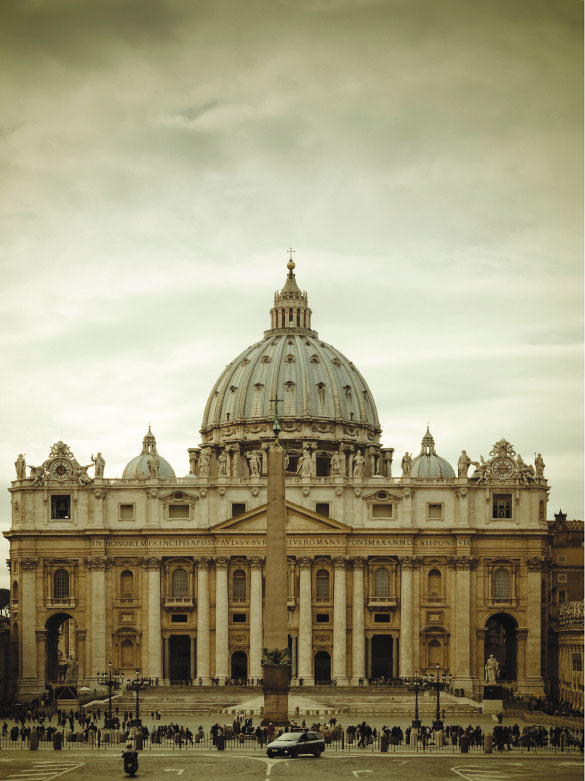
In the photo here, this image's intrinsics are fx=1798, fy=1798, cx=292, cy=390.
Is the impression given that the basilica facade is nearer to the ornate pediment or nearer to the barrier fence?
the ornate pediment

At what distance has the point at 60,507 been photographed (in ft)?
426

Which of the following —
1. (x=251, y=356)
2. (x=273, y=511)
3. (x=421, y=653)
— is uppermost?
(x=251, y=356)

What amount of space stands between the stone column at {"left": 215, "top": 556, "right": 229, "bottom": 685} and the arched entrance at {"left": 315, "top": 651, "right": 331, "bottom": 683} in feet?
21.5

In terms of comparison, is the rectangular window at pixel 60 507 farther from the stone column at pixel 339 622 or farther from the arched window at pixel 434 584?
the arched window at pixel 434 584

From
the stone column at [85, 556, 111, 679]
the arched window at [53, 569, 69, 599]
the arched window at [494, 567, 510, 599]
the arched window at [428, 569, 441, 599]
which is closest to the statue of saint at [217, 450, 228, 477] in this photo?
the stone column at [85, 556, 111, 679]

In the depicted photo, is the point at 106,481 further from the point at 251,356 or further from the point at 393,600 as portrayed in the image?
the point at 251,356

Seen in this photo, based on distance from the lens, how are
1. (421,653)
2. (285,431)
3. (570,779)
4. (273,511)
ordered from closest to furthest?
1. (570,779)
2. (273,511)
3. (421,653)
4. (285,431)

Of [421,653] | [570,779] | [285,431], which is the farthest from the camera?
[285,431]

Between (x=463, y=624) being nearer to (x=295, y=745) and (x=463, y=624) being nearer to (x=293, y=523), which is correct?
(x=293, y=523)

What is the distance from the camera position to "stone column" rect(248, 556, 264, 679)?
125688mm

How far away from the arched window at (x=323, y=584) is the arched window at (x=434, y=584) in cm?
731

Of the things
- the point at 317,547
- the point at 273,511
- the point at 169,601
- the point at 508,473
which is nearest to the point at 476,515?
the point at 508,473

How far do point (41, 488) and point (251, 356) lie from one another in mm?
38708

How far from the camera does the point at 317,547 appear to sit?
417 feet
